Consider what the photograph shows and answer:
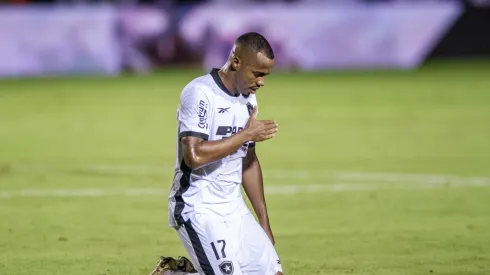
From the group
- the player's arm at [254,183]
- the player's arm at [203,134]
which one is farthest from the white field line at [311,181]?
the player's arm at [203,134]

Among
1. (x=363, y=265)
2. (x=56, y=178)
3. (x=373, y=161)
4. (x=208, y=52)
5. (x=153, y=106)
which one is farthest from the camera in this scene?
(x=208, y=52)

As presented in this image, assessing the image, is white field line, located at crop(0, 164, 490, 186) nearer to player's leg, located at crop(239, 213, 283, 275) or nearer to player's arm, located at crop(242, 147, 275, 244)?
player's arm, located at crop(242, 147, 275, 244)

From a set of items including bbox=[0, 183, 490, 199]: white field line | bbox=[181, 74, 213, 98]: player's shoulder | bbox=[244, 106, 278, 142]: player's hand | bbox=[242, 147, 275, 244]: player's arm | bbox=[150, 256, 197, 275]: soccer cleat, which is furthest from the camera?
bbox=[0, 183, 490, 199]: white field line

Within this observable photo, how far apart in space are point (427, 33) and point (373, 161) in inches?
693

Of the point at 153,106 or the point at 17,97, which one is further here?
the point at 17,97

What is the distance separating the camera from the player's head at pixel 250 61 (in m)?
7.50

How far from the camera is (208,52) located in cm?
3120

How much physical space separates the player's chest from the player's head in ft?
0.46

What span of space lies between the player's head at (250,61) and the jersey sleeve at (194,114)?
294 millimetres

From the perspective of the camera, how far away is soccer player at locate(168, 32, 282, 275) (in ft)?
24.2

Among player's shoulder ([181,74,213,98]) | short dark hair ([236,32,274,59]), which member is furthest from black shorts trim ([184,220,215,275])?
short dark hair ([236,32,274,59])

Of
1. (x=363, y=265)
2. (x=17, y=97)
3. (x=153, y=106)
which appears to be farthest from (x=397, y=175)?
(x=17, y=97)

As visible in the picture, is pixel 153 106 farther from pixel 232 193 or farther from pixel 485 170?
pixel 232 193

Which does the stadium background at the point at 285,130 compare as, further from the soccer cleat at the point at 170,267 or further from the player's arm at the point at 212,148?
the player's arm at the point at 212,148
